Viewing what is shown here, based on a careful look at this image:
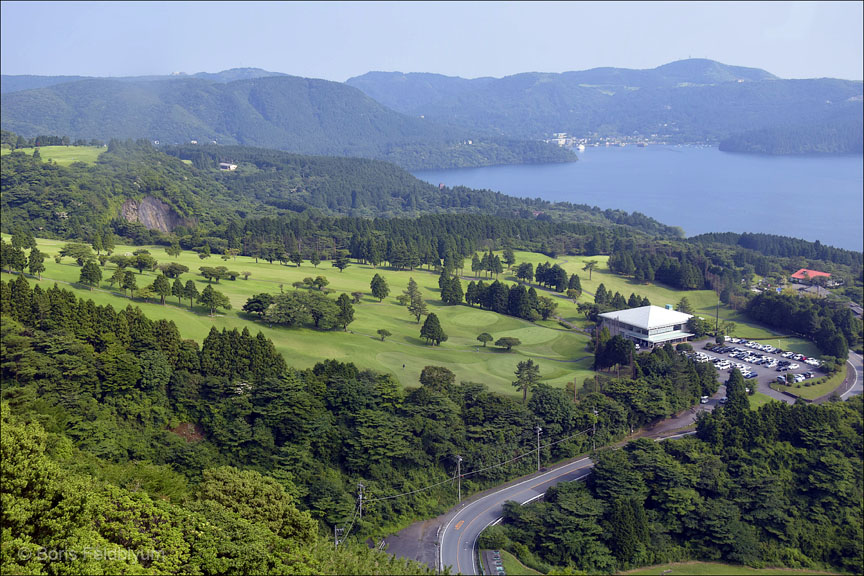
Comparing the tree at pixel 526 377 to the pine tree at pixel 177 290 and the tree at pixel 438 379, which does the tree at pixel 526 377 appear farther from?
A: the pine tree at pixel 177 290

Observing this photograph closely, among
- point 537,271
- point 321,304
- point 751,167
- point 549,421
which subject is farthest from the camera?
point 751,167

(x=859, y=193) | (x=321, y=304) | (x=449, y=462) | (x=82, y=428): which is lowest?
(x=449, y=462)

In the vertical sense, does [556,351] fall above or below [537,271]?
below

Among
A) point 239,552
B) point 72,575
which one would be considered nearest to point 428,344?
point 239,552

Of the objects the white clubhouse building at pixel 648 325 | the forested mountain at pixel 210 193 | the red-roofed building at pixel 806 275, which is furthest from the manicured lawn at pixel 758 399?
the forested mountain at pixel 210 193

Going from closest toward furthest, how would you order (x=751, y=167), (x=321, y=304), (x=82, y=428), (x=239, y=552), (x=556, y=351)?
A: (x=239, y=552), (x=82, y=428), (x=321, y=304), (x=556, y=351), (x=751, y=167)

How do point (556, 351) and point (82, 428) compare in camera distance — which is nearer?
point (82, 428)

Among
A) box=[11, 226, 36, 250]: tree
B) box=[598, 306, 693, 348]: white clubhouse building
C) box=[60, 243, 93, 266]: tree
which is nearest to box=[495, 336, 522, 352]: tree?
box=[598, 306, 693, 348]: white clubhouse building

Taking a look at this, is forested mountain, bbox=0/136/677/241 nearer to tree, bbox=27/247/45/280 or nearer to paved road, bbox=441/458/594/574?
tree, bbox=27/247/45/280

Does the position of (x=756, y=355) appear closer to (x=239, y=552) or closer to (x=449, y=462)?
(x=449, y=462)
